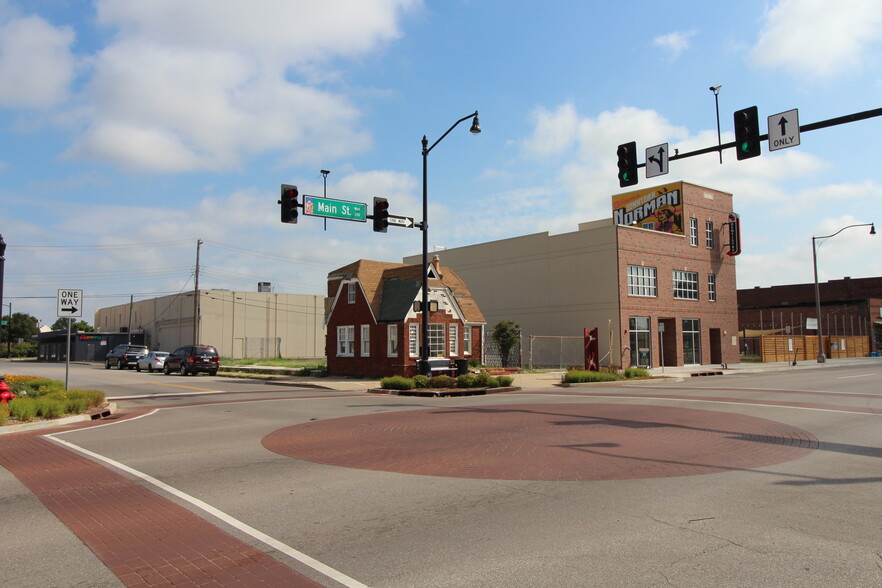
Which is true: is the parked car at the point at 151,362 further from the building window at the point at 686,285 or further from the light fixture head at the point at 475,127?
the building window at the point at 686,285

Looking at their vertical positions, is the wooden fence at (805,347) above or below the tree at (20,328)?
below

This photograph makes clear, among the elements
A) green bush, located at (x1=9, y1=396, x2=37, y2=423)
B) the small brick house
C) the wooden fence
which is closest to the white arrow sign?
the small brick house

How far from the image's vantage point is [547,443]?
1081 cm

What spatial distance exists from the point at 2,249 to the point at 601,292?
32.7 meters

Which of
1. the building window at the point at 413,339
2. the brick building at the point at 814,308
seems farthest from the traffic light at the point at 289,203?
the brick building at the point at 814,308

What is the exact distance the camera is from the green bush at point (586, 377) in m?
28.2

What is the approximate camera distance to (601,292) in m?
41.3

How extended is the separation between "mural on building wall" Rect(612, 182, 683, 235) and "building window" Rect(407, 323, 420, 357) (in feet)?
78.9

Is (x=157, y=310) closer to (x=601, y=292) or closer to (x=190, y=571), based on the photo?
(x=601, y=292)

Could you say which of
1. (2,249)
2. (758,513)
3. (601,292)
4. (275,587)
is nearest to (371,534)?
(275,587)

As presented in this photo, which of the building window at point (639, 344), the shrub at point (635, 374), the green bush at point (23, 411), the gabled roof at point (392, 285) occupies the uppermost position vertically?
the gabled roof at point (392, 285)

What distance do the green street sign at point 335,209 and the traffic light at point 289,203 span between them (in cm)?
74

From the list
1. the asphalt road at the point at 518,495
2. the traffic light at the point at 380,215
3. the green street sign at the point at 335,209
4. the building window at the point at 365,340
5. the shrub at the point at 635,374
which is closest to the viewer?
the asphalt road at the point at 518,495

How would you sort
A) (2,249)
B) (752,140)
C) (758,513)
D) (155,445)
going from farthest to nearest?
(2,249) → (752,140) → (155,445) → (758,513)
